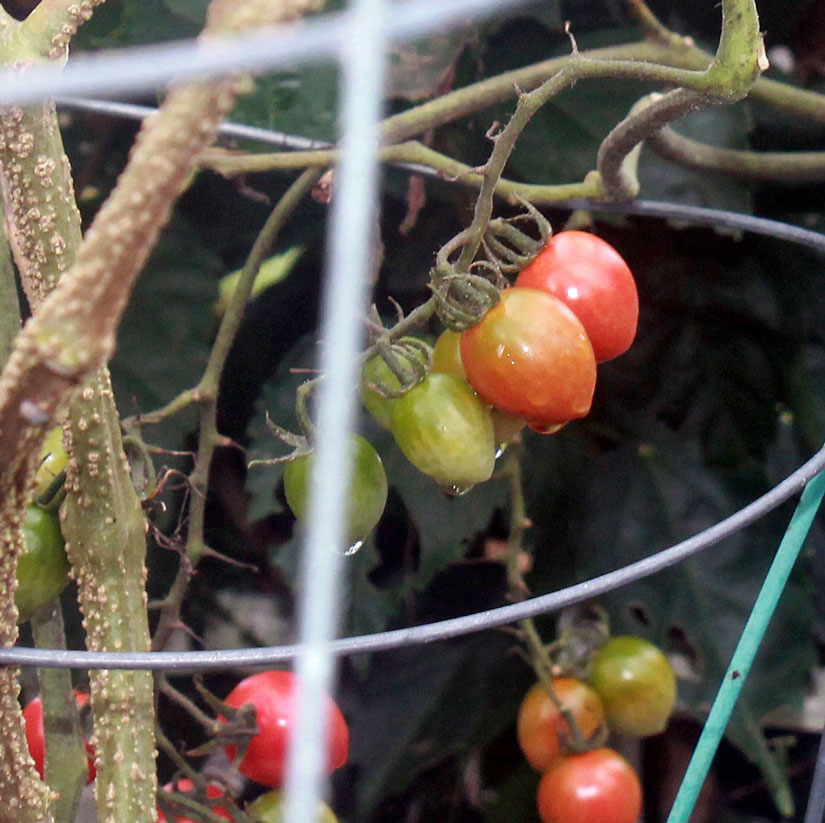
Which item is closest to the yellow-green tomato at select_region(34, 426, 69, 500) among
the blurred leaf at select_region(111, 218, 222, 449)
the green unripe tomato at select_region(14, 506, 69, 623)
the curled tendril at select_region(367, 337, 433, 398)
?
the green unripe tomato at select_region(14, 506, 69, 623)

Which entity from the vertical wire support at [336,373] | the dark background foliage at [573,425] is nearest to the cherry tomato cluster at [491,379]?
the vertical wire support at [336,373]

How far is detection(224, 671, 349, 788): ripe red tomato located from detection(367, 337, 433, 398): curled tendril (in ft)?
0.55

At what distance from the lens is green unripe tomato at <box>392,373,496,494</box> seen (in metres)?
0.37

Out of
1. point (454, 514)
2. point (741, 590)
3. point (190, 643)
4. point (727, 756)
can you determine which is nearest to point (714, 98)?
point (454, 514)

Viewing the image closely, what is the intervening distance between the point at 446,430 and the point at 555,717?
294 millimetres

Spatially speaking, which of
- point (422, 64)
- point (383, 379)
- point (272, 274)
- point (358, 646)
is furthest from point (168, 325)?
point (358, 646)

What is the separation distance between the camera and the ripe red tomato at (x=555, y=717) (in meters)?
0.59

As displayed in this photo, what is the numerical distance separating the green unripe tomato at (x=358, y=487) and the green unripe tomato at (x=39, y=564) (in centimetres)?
9

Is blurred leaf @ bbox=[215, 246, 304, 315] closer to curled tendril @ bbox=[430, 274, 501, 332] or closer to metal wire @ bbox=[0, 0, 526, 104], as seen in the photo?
curled tendril @ bbox=[430, 274, 501, 332]

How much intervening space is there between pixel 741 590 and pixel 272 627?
36cm

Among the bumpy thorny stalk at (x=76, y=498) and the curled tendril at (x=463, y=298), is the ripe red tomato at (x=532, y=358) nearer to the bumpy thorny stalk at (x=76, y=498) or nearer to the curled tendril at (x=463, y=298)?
the curled tendril at (x=463, y=298)

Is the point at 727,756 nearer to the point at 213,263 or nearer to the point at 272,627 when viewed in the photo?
the point at 272,627

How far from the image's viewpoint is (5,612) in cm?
32

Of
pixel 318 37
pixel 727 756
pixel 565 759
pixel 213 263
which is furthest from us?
pixel 727 756
